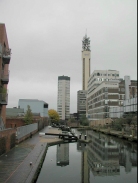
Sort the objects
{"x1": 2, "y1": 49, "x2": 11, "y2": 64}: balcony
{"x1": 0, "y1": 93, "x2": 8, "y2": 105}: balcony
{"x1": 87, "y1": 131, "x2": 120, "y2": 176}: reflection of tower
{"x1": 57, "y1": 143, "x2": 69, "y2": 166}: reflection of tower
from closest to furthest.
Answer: {"x1": 87, "y1": 131, "x2": 120, "y2": 176}: reflection of tower
{"x1": 57, "y1": 143, "x2": 69, "y2": 166}: reflection of tower
{"x1": 0, "y1": 93, "x2": 8, "y2": 105}: balcony
{"x1": 2, "y1": 49, "x2": 11, "y2": 64}: balcony

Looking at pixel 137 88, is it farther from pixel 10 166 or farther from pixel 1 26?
pixel 1 26

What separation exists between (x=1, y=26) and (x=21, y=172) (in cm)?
1908

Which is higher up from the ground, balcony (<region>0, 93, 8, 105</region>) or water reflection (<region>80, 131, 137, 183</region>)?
balcony (<region>0, 93, 8, 105</region>)

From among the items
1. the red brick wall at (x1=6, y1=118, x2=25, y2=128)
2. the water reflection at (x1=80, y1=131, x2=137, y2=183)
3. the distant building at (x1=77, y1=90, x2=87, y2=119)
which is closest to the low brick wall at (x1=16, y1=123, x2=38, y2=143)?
the water reflection at (x1=80, y1=131, x2=137, y2=183)

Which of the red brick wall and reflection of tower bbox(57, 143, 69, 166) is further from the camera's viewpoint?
the red brick wall

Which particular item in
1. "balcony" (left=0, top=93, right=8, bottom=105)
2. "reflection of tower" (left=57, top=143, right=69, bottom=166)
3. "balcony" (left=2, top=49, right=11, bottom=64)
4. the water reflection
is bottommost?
"reflection of tower" (left=57, top=143, right=69, bottom=166)

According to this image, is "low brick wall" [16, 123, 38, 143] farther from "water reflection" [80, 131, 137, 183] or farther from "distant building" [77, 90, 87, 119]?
"distant building" [77, 90, 87, 119]

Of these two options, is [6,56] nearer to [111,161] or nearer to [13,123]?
[111,161]

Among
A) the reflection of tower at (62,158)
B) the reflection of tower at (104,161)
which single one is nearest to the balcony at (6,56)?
the reflection of tower at (62,158)

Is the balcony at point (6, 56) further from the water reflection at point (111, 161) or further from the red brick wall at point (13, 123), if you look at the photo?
the red brick wall at point (13, 123)

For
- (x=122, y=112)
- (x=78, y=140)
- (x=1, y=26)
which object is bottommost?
(x=78, y=140)

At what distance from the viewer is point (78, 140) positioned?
125 feet

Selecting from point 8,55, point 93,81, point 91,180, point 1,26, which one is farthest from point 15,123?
point 93,81

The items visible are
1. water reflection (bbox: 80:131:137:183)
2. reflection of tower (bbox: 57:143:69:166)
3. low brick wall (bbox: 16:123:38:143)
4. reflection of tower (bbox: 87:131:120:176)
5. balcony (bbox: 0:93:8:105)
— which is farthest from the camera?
low brick wall (bbox: 16:123:38:143)
